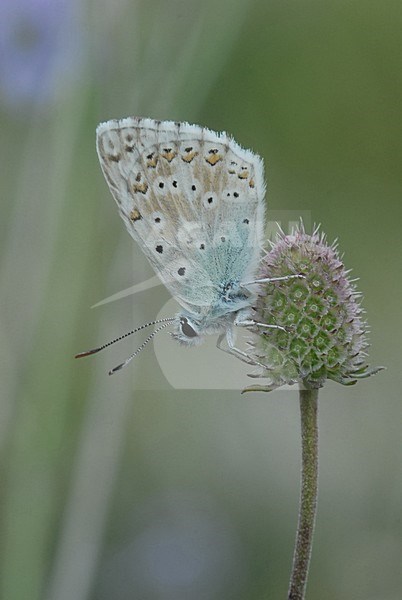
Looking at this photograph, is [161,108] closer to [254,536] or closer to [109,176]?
[109,176]

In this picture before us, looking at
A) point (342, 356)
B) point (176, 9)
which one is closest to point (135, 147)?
point (342, 356)

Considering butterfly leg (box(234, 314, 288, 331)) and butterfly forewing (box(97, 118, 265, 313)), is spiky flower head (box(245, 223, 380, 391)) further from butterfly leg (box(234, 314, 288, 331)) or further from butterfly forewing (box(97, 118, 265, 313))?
butterfly forewing (box(97, 118, 265, 313))

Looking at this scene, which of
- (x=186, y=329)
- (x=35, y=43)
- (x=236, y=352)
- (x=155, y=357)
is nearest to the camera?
(x=236, y=352)

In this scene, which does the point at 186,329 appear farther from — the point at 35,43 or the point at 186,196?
the point at 35,43

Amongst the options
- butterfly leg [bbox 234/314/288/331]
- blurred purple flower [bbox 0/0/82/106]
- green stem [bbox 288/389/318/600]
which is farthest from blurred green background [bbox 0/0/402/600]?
green stem [bbox 288/389/318/600]

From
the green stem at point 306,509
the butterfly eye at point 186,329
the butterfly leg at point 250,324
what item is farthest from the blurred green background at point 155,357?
the green stem at point 306,509

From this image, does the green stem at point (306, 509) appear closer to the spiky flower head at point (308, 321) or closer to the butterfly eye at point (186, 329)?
the spiky flower head at point (308, 321)

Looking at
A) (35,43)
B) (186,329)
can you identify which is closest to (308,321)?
(186,329)
